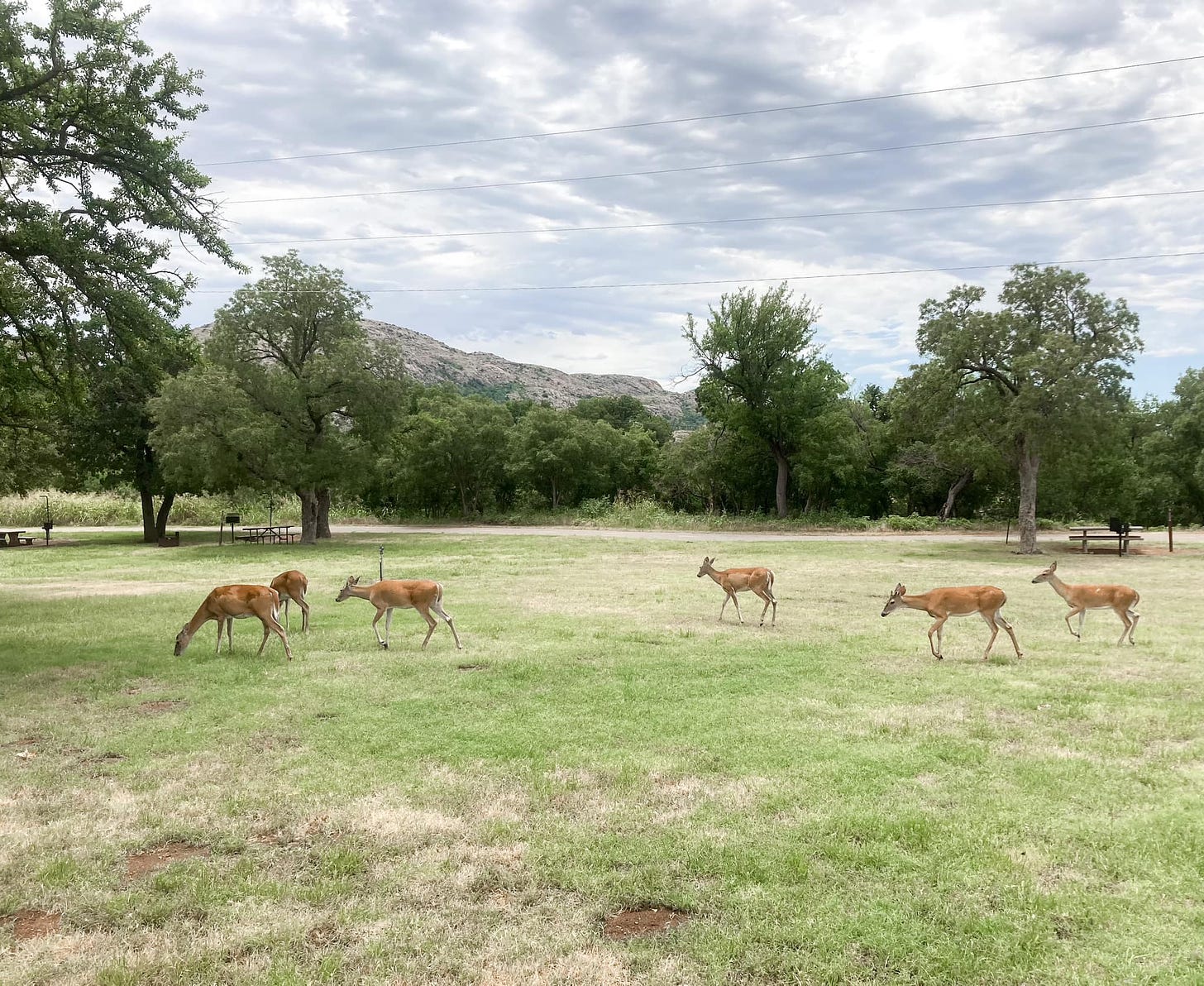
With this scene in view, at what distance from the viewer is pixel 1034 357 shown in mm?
26781

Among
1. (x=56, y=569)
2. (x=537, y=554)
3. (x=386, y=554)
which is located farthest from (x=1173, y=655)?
(x=56, y=569)

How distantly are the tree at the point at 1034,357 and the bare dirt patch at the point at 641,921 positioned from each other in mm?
26715

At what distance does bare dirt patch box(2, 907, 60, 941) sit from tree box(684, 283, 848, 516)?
42252 mm

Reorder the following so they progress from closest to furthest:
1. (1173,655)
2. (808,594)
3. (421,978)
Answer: (421,978) < (1173,655) < (808,594)

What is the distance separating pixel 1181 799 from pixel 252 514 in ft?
183

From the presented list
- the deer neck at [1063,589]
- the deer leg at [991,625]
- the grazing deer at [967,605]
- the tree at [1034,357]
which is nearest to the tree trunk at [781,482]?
the tree at [1034,357]

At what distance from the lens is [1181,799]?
234 inches

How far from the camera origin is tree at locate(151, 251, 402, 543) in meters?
30.7

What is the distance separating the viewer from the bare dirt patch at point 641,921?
4.29m

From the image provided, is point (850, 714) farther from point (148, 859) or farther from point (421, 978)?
point (148, 859)

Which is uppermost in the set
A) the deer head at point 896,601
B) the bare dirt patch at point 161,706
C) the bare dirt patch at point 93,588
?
the deer head at point 896,601

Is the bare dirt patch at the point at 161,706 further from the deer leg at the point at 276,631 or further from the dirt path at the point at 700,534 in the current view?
the dirt path at the point at 700,534

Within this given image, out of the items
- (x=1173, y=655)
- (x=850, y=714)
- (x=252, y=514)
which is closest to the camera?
(x=850, y=714)

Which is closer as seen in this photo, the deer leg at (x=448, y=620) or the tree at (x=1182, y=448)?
the deer leg at (x=448, y=620)
